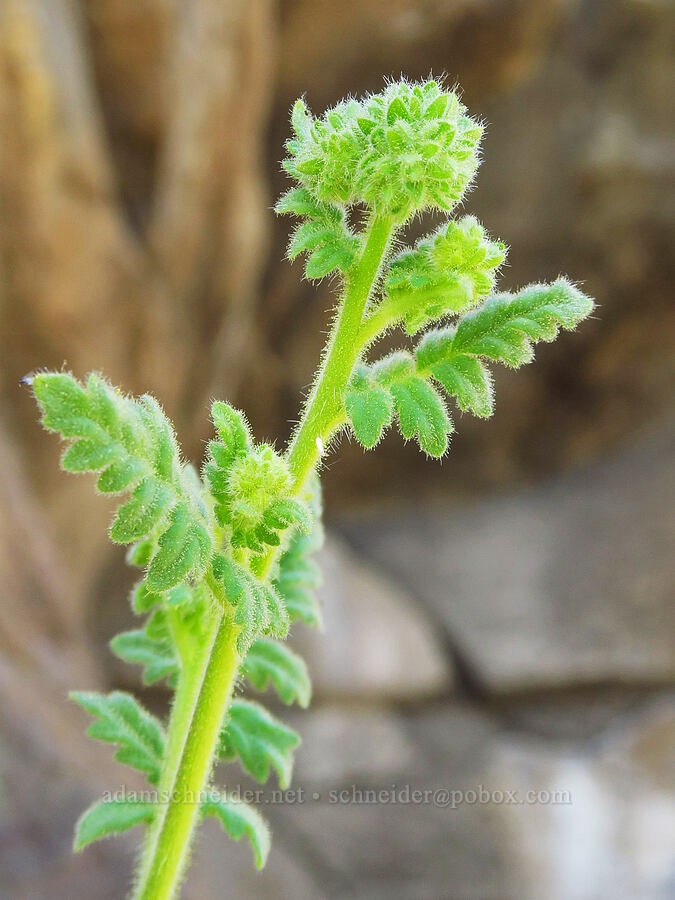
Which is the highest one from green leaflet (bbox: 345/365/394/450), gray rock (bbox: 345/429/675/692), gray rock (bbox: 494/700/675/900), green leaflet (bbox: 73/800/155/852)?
gray rock (bbox: 345/429/675/692)

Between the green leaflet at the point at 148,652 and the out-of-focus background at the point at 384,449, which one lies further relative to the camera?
the out-of-focus background at the point at 384,449

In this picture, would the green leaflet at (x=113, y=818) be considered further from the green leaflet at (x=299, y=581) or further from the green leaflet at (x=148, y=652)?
the green leaflet at (x=299, y=581)

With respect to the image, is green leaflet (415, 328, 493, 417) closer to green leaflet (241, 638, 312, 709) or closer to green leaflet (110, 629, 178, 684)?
green leaflet (241, 638, 312, 709)

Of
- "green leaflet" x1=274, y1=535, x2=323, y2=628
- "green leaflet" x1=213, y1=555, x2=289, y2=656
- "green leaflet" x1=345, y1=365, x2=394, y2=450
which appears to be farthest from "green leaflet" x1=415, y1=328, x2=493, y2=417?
"green leaflet" x1=274, y1=535, x2=323, y2=628

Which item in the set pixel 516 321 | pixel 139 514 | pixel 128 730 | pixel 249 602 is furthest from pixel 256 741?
pixel 516 321

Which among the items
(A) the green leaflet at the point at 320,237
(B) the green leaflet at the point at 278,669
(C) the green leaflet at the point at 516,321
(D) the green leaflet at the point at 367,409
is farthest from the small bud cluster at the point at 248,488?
(B) the green leaflet at the point at 278,669

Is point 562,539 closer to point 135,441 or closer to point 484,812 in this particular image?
point 484,812
